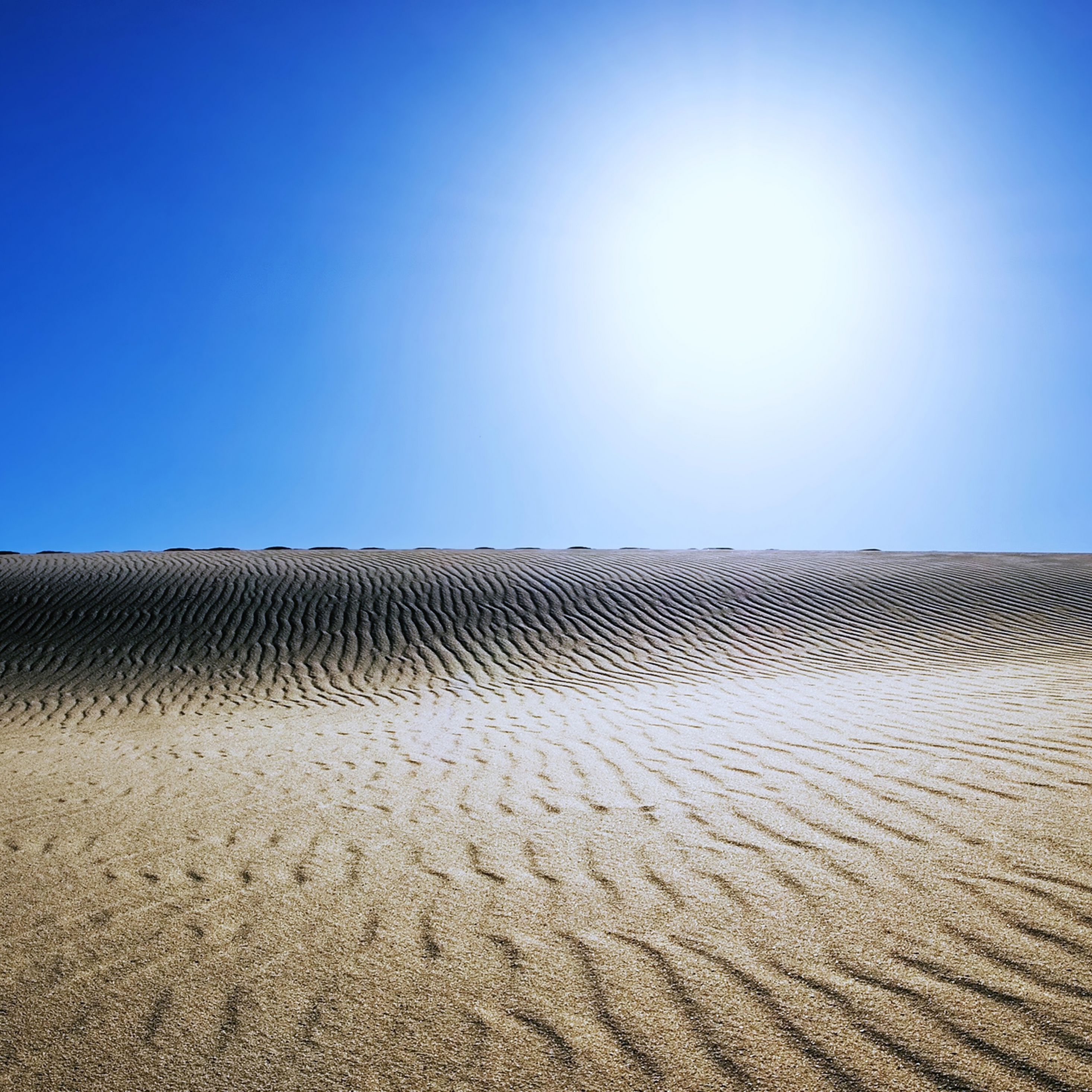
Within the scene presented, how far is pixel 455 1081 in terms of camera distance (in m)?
Result: 1.83

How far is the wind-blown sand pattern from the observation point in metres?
1.90

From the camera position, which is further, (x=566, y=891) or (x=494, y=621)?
(x=494, y=621)

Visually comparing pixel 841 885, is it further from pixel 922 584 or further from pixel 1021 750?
pixel 922 584

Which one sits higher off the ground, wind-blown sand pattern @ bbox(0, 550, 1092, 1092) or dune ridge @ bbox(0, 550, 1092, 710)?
dune ridge @ bbox(0, 550, 1092, 710)

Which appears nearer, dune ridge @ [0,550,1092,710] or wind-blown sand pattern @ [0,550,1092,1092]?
wind-blown sand pattern @ [0,550,1092,1092]

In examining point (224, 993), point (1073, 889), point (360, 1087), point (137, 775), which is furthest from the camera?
point (137, 775)

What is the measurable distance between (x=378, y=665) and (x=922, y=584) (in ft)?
34.8

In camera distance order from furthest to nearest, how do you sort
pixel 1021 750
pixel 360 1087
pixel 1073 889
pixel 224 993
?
pixel 1021 750, pixel 1073 889, pixel 224 993, pixel 360 1087

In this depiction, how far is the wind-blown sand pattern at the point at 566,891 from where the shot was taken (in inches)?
74.8

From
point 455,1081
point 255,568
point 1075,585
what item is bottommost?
point 455,1081

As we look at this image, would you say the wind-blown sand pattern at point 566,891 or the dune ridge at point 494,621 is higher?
the dune ridge at point 494,621

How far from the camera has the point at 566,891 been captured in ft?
9.31

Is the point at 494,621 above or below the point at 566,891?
above

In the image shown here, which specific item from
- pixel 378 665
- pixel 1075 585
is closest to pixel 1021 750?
pixel 378 665
